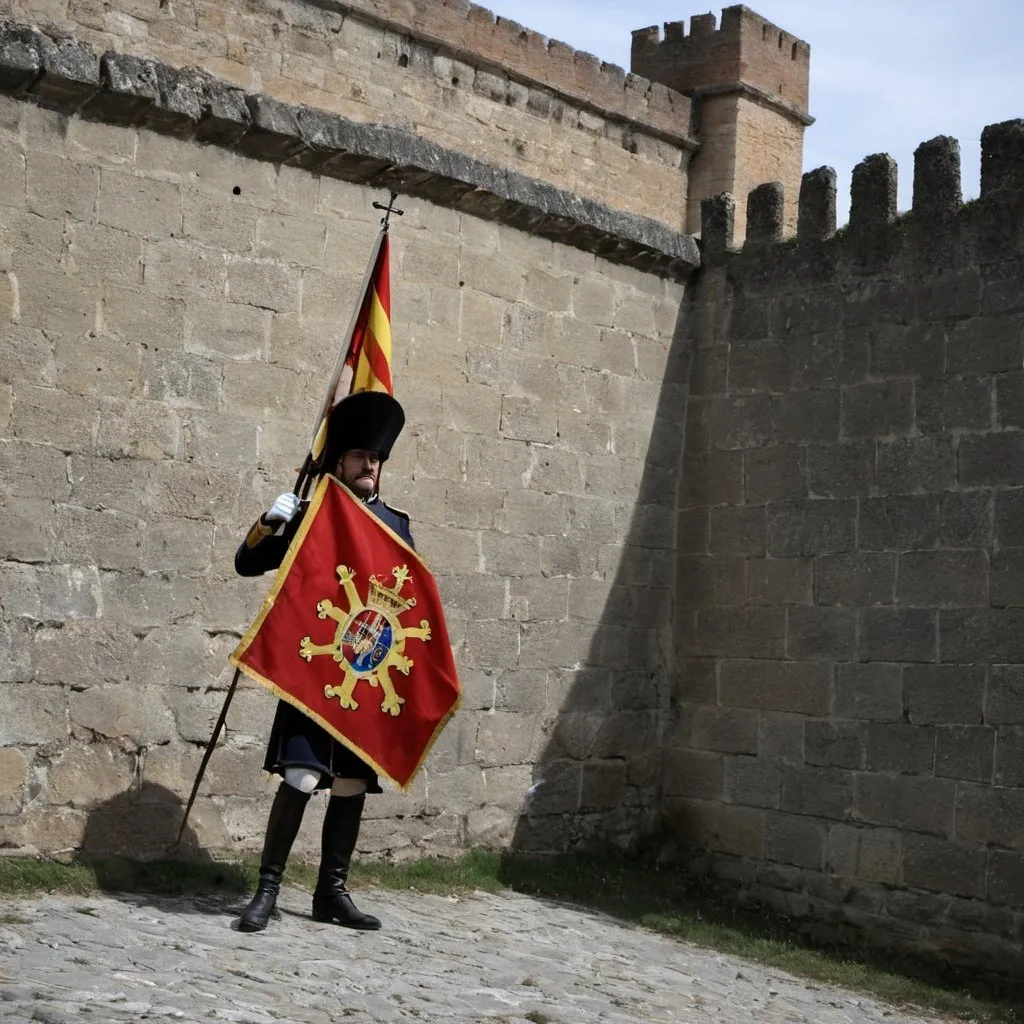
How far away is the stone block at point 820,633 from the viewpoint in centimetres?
845

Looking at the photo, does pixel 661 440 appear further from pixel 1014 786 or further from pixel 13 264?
pixel 13 264

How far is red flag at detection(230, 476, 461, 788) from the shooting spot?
20.6ft

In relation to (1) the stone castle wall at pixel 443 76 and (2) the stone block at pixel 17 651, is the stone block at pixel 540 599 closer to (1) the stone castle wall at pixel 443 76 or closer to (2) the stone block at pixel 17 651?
(2) the stone block at pixel 17 651

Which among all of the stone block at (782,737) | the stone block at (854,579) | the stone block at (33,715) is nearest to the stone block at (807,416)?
the stone block at (854,579)

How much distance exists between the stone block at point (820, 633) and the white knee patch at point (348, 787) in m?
2.99

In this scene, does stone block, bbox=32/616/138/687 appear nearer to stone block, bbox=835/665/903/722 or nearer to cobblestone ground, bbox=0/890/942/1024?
cobblestone ground, bbox=0/890/942/1024

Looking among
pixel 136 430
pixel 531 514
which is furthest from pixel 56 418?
pixel 531 514

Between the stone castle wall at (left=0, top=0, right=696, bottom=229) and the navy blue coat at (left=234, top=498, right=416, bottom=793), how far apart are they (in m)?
10.5

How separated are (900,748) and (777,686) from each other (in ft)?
2.62

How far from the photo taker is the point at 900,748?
321 inches

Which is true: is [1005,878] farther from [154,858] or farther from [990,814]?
[154,858]

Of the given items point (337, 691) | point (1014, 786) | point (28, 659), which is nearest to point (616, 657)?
point (1014, 786)

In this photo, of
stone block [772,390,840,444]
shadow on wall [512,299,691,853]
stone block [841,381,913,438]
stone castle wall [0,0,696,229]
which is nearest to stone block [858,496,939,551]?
stone block [841,381,913,438]

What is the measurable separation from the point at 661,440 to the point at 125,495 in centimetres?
342
